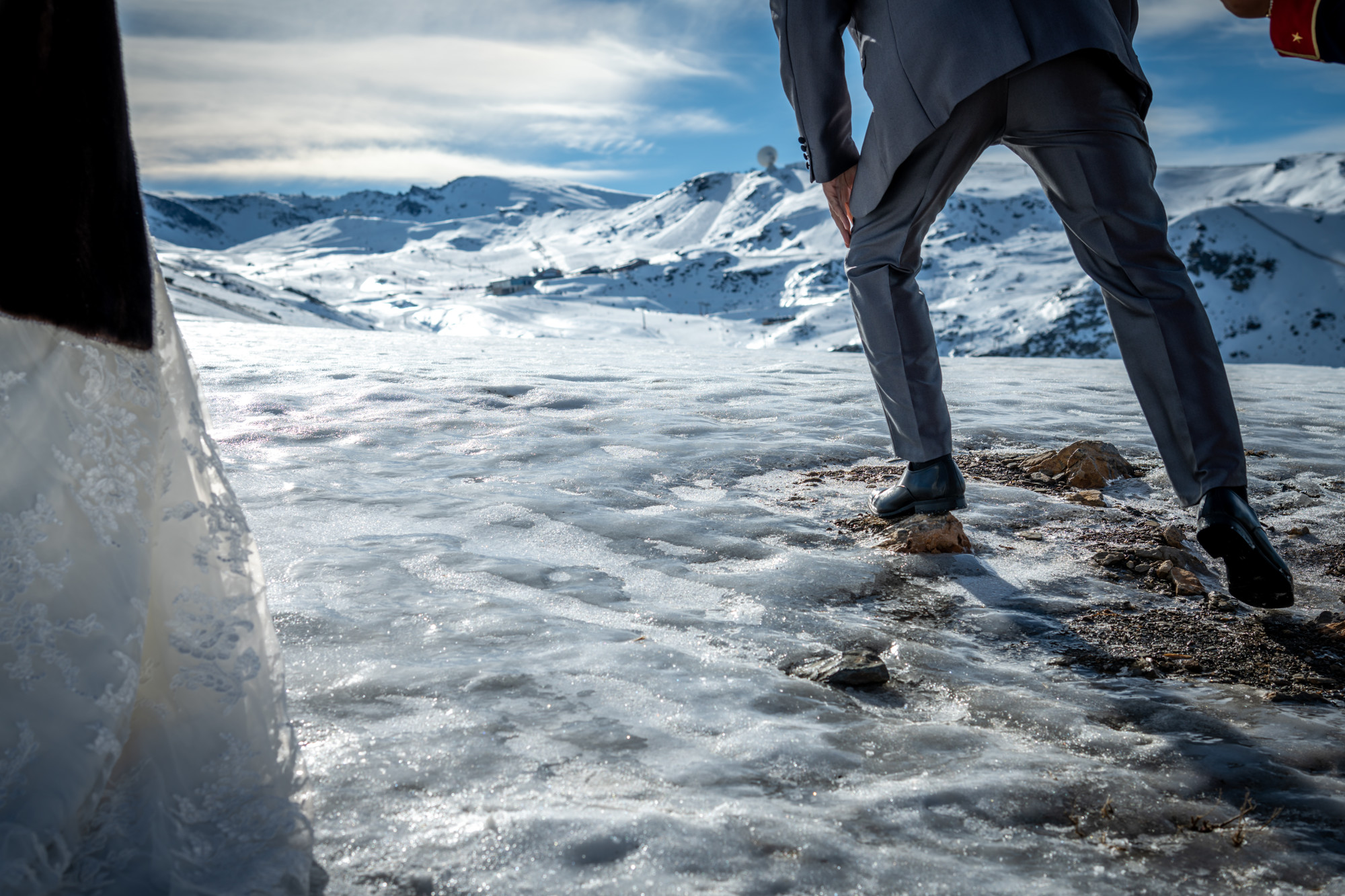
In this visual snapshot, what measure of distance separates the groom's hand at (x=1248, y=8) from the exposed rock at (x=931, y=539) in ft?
3.81

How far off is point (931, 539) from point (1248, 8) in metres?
1.21

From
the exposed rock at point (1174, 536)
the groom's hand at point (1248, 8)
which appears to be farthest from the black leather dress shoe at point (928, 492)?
the groom's hand at point (1248, 8)

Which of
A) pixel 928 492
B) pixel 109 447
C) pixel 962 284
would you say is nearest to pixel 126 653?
pixel 109 447

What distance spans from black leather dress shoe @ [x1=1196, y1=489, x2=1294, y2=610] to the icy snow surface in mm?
163

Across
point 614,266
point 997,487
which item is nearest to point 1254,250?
point 614,266

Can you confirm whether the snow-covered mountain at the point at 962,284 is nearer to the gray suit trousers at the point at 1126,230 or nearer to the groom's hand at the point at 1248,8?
the gray suit trousers at the point at 1126,230

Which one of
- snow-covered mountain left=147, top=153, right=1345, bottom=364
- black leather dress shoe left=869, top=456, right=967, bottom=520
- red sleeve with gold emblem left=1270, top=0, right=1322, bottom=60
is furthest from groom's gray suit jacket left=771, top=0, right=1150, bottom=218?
snow-covered mountain left=147, top=153, right=1345, bottom=364

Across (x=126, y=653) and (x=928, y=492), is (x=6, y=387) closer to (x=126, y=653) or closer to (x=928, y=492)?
(x=126, y=653)

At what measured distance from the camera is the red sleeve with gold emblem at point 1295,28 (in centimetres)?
123

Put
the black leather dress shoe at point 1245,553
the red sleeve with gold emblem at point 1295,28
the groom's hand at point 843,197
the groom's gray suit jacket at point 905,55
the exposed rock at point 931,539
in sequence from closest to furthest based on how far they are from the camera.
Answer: the red sleeve with gold emblem at point 1295,28 → the black leather dress shoe at point 1245,553 → the groom's gray suit jacket at point 905,55 → the exposed rock at point 931,539 → the groom's hand at point 843,197

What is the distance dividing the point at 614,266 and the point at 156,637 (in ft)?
435

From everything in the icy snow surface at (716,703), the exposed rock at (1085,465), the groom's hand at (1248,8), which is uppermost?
the groom's hand at (1248,8)

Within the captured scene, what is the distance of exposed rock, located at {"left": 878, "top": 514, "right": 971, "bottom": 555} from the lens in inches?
78.1

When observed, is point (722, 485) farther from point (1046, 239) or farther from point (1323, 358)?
point (1046, 239)
